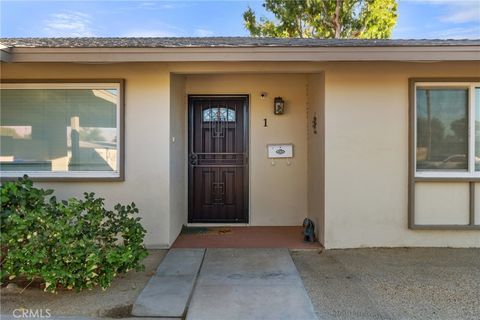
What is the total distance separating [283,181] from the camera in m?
6.34

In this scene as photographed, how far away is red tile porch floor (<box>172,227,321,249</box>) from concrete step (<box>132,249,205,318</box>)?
1.67 ft

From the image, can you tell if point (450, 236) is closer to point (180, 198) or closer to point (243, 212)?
point (243, 212)

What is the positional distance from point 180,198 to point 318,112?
247cm

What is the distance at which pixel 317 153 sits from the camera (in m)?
5.51

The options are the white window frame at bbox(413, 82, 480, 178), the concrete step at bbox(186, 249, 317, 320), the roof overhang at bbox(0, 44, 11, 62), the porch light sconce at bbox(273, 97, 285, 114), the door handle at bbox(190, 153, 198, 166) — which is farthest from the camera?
the door handle at bbox(190, 153, 198, 166)

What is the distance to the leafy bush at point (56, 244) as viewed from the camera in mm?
3297

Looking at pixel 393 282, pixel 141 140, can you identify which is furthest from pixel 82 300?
pixel 393 282

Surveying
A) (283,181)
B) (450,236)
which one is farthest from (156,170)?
(450,236)

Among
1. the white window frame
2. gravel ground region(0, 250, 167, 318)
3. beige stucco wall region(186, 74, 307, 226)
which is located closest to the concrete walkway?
gravel ground region(0, 250, 167, 318)

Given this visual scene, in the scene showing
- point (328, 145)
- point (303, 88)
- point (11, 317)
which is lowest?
point (11, 317)

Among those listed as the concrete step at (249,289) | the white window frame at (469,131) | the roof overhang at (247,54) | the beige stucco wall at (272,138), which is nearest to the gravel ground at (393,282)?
the concrete step at (249,289)

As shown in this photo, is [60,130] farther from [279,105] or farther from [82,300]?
[279,105]

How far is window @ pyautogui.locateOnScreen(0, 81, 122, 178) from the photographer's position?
5.11 meters

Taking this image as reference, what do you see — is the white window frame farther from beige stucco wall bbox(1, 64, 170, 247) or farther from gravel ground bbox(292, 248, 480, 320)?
beige stucco wall bbox(1, 64, 170, 247)
